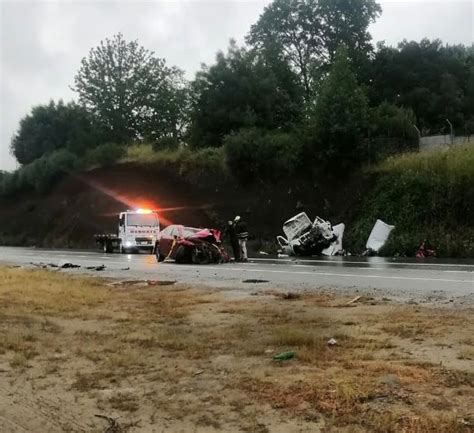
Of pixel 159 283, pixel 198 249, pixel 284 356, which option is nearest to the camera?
pixel 284 356

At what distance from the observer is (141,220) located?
3819 cm

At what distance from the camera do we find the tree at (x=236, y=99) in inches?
1845

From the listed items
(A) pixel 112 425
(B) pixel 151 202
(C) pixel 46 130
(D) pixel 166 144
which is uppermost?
(C) pixel 46 130

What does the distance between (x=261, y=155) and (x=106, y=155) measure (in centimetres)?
2248

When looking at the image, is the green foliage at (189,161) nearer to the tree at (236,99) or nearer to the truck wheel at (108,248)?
the tree at (236,99)

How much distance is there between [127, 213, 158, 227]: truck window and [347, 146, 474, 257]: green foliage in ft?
41.5

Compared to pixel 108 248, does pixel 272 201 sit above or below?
above

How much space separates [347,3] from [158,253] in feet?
136

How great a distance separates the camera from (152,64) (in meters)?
70.3

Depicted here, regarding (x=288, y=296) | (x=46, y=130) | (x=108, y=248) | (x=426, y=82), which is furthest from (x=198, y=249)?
(x=46, y=130)

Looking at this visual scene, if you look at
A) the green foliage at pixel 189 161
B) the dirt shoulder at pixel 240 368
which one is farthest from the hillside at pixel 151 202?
the dirt shoulder at pixel 240 368

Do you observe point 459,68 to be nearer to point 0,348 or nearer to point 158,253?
point 158,253

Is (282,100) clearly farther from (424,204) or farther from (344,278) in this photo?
(344,278)

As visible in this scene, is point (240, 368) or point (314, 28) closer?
point (240, 368)
